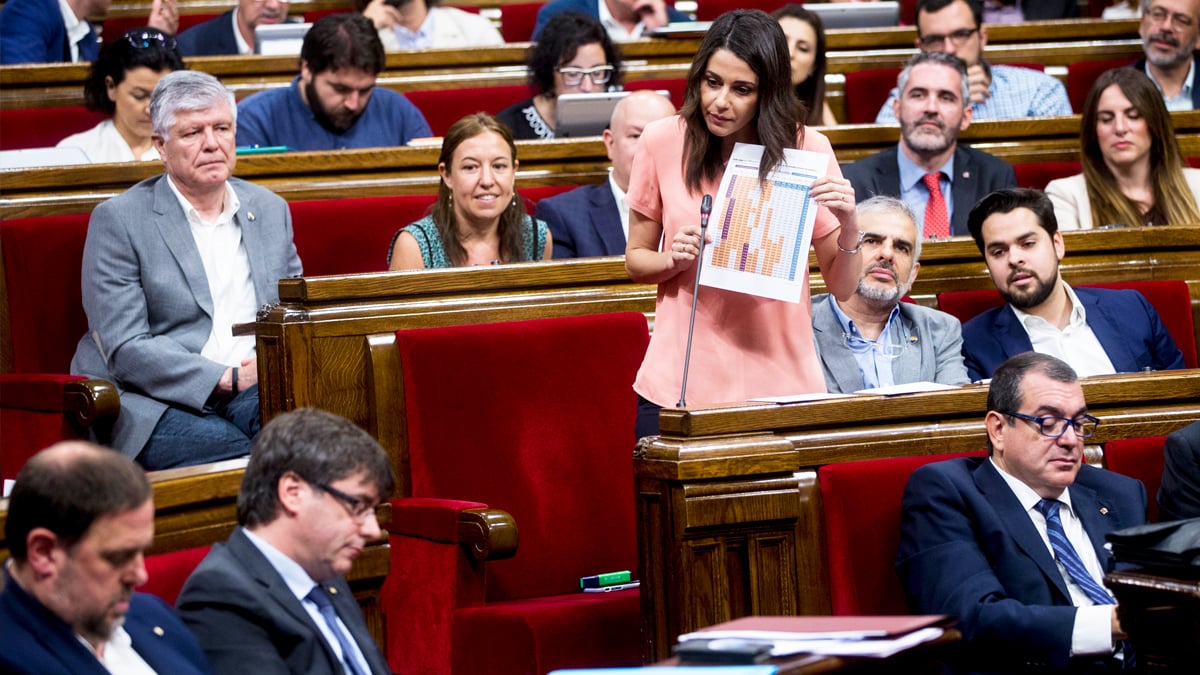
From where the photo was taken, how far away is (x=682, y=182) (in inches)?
72.7

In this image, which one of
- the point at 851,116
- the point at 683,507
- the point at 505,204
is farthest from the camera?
the point at 851,116

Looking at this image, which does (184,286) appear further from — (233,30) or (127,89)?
(233,30)

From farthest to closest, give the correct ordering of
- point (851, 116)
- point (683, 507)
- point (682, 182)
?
point (851, 116) → point (682, 182) → point (683, 507)

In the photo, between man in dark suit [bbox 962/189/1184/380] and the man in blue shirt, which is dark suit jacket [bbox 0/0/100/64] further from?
man in dark suit [bbox 962/189/1184/380]

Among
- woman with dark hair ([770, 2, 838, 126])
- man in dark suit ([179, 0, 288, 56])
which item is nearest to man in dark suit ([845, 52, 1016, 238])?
woman with dark hair ([770, 2, 838, 126])

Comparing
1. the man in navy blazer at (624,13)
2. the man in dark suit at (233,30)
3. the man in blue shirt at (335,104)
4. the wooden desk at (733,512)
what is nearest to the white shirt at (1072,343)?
the wooden desk at (733,512)

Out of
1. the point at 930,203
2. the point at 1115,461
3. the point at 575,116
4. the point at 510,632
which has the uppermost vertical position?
the point at 575,116

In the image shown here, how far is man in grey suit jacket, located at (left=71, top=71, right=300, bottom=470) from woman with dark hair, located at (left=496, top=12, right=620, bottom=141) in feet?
3.13

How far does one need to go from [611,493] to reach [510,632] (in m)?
0.31

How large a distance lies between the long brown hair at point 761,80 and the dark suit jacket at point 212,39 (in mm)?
2236

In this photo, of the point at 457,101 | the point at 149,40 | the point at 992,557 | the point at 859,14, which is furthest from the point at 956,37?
the point at 992,557

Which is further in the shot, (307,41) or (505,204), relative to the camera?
(307,41)

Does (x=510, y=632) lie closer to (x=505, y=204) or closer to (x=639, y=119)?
(x=505, y=204)

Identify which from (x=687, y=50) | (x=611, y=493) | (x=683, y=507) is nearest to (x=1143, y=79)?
(x=687, y=50)
